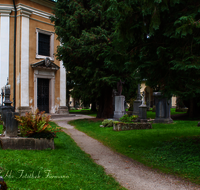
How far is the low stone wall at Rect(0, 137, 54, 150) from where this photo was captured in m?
5.59

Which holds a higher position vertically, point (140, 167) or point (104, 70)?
point (104, 70)

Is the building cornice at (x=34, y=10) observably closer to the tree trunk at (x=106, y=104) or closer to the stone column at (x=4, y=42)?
the stone column at (x=4, y=42)

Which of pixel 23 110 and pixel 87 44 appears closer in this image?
pixel 87 44

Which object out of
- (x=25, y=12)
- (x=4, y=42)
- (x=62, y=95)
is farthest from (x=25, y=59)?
(x=62, y=95)

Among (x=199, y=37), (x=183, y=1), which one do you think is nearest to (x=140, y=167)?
(x=199, y=37)

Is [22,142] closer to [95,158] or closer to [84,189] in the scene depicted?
[95,158]

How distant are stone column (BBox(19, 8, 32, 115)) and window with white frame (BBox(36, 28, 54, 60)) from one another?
1.08 m

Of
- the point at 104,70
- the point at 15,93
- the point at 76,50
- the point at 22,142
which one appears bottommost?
the point at 22,142

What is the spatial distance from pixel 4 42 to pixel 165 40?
15.1 meters

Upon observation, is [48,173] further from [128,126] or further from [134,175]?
[128,126]

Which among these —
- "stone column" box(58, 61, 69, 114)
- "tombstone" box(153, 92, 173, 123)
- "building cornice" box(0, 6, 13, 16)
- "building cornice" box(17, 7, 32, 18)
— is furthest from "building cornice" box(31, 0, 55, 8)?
"tombstone" box(153, 92, 173, 123)

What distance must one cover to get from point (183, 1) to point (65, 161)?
15.4 ft

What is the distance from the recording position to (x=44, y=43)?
18812mm

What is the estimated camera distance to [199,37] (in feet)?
15.2
